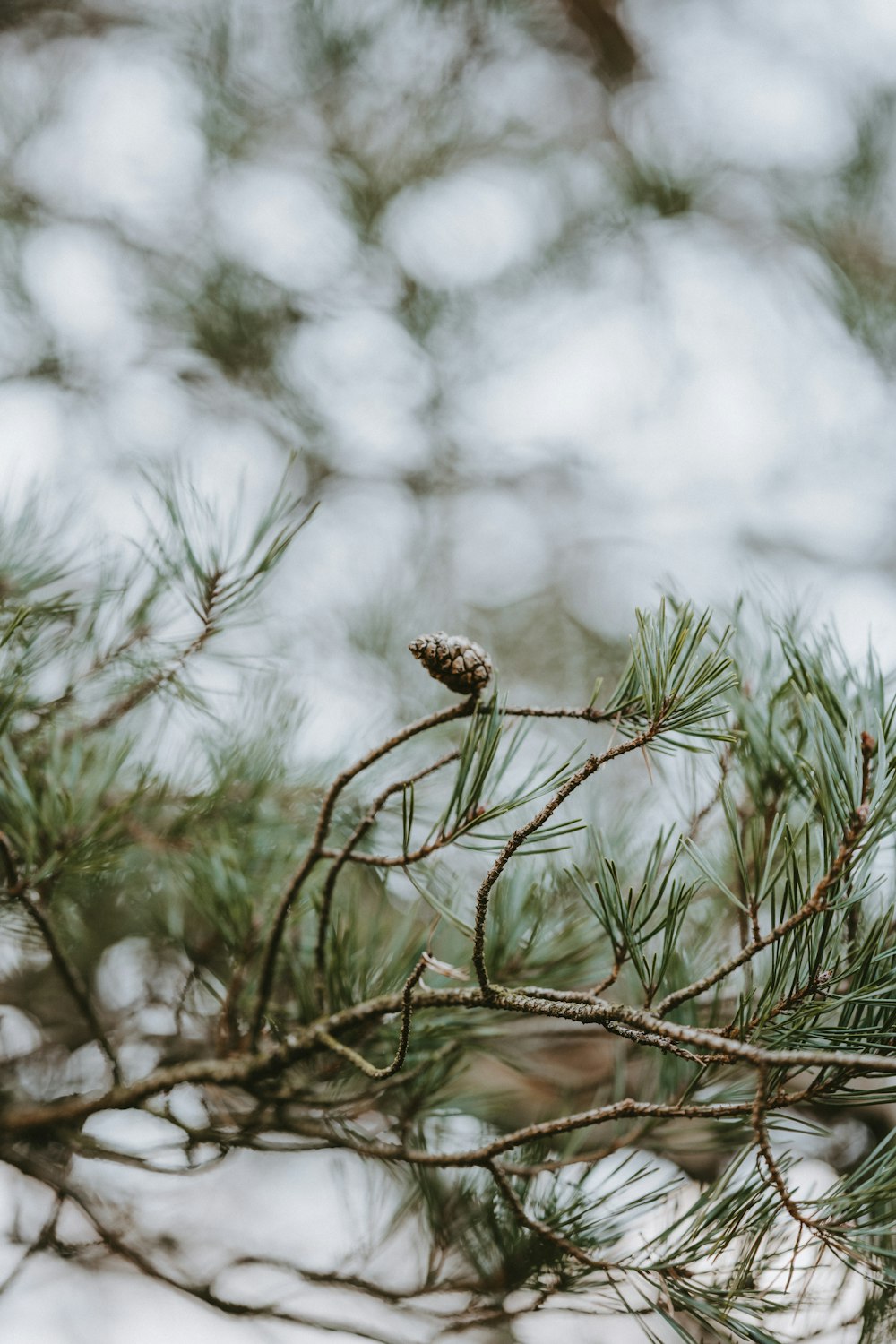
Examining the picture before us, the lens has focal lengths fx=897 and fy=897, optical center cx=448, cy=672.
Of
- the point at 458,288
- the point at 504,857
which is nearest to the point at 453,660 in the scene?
the point at 504,857

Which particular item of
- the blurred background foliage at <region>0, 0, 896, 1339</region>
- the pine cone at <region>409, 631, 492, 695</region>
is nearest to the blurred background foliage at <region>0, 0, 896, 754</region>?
the blurred background foliage at <region>0, 0, 896, 1339</region>

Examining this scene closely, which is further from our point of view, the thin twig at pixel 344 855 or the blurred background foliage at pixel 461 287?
the blurred background foliage at pixel 461 287

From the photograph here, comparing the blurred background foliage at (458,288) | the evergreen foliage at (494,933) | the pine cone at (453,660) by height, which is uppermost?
the blurred background foliage at (458,288)

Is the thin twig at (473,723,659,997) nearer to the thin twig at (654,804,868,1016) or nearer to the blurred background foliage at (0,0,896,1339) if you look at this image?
the thin twig at (654,804,868,1016)

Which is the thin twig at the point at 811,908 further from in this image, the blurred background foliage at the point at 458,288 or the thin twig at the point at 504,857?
the blurred background foliage at the point at 458,288

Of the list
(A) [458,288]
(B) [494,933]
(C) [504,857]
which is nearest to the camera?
(C) [504,857]

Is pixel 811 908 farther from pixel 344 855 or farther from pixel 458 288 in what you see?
pixel 458 288

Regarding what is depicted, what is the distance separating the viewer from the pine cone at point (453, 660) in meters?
0.24

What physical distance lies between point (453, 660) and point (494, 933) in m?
0.16

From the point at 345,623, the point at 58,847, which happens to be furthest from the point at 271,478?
the point at 58,847

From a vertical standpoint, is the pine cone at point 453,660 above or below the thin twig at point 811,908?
above

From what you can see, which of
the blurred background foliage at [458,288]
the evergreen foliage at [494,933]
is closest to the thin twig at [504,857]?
the evergreen foliage at [494,933]

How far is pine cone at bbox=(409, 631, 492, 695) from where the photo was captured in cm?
24

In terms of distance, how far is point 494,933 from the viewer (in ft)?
1.16
